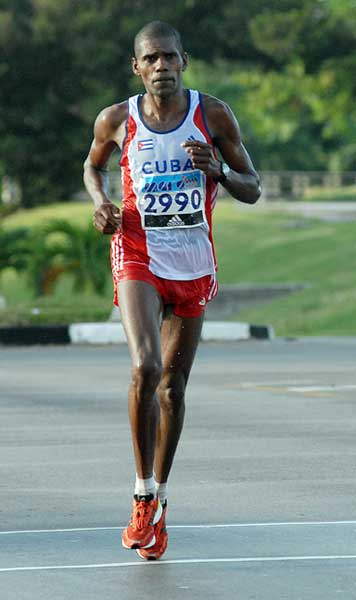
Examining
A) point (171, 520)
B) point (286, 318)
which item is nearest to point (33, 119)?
point (286, 318)

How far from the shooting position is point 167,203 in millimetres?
7020

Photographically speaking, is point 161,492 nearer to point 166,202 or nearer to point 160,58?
point 166,202

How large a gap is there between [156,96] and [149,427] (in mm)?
1374

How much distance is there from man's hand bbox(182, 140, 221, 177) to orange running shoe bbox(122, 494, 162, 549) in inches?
52.4

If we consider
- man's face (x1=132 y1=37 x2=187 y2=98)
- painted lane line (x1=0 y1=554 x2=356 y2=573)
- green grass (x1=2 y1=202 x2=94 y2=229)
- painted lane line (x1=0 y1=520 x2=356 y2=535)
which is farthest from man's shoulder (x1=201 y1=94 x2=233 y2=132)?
green grass (x1=2 y1=202 x2=94 y2=229)

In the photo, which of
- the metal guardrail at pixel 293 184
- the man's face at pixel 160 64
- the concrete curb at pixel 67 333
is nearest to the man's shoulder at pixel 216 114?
the man's face at pixel 160 64

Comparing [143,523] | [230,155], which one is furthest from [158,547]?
[230,155]

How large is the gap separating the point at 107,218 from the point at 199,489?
6.25 feet

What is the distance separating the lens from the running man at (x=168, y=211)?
22.9 feet

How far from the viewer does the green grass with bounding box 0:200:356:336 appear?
74.3 feet

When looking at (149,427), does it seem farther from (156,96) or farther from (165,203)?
(156,96)

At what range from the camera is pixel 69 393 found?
1375cm

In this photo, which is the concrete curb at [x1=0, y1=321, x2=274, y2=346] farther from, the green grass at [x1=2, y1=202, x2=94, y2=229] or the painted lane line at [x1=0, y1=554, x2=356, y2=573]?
the green grass at [x1=2, y1=202, x2=94, y2=229]

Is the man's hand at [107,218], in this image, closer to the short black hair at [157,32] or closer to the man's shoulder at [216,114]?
the man's shoulder at [216,114]
